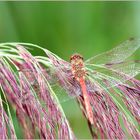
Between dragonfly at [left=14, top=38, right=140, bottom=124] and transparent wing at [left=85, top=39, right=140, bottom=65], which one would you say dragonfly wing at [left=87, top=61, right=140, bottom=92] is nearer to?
dragonfly at [left=14, top=38, right=140, bottom=124]

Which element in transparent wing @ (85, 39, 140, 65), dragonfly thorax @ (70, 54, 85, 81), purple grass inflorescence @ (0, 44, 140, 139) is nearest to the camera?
purple grass inflorescence @ (0, 44, 140, 139)

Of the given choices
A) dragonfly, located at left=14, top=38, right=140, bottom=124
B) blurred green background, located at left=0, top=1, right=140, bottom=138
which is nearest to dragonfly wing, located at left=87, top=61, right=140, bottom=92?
dragonfly, located at left=14, top=38, right=140, bottom=124

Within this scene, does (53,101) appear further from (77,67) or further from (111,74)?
(77,67)

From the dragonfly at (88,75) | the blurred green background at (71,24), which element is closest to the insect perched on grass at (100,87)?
the dragonfly at (88,75)

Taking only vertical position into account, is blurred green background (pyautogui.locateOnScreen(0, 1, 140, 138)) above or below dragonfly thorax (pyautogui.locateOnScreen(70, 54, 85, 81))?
above

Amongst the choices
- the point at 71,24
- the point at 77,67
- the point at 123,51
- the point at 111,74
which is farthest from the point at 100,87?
the point at 71,24

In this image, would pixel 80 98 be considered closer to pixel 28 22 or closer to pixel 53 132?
pixel 53 132
